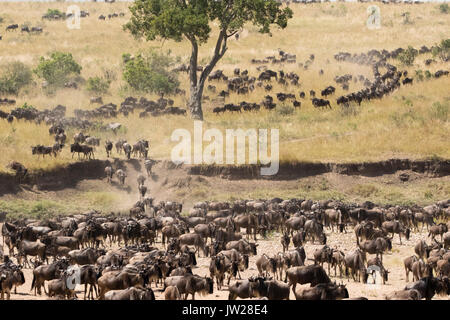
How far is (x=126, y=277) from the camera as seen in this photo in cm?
1944

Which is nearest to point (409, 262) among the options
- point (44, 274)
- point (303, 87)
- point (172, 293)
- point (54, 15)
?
point (172, 293)

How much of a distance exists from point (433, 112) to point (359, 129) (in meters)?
5.95

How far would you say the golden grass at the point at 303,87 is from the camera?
44844 mm

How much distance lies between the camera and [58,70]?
212 feet

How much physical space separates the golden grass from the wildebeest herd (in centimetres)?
918

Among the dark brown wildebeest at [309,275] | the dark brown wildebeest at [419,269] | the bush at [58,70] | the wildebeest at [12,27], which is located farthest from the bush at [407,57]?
the dark brown wildebeest at [309,275]

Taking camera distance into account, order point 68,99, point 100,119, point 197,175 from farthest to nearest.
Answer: point 68,99
point 100,119
point 197,175

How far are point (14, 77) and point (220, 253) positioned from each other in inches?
1888

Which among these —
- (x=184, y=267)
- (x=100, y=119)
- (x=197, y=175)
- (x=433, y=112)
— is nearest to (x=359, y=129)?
(x=433, y=112)

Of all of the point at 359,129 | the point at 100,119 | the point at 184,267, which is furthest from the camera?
the point at 100,119

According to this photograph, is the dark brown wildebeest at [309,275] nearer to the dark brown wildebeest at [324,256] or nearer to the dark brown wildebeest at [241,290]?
the dark brown wildebeest at [241,290]

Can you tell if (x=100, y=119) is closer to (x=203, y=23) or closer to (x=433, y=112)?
(x=203, y=23)

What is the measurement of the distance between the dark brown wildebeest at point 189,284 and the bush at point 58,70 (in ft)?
157

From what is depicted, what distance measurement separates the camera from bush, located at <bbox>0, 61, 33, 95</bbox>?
6356cm
